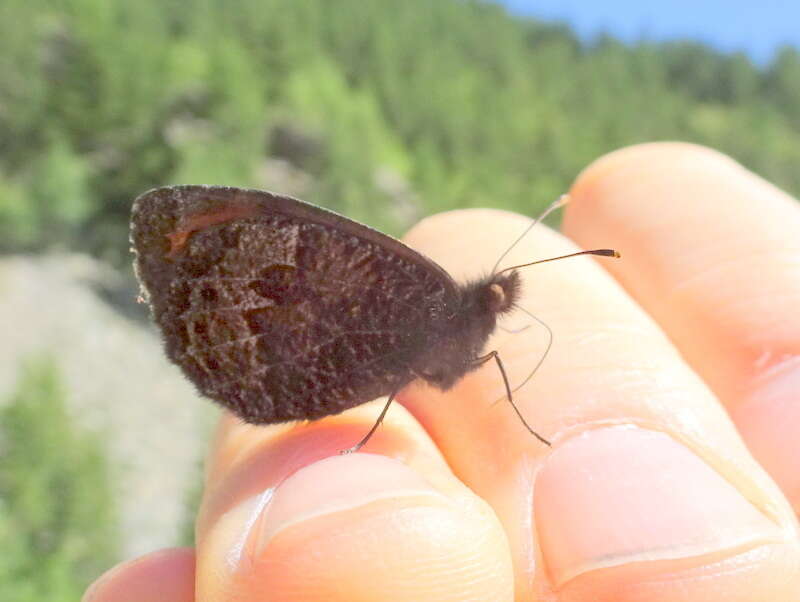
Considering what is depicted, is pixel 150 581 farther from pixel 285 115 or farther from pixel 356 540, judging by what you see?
pixel 285 115

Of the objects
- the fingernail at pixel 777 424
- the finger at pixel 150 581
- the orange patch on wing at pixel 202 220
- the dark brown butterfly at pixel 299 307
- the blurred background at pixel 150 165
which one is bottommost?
the blurred background at pixel 150 165

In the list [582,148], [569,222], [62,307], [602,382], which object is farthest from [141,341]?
[582,148]

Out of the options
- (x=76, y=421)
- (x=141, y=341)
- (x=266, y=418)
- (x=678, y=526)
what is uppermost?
(x=678, y=526)

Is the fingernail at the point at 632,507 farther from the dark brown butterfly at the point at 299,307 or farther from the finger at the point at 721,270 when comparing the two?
the finger at the point at 721,270

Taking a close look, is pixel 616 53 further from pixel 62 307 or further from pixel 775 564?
pixel 775 564

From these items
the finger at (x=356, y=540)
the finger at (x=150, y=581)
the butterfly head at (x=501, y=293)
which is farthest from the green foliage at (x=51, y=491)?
the butterfly head at (x=501, y=293)

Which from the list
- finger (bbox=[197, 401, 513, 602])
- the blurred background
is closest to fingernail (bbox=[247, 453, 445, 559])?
finger (bbox=[197, 401, 513, 602])

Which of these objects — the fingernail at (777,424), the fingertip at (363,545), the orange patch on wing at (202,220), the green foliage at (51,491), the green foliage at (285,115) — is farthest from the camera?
the green foliage at (285,115)
